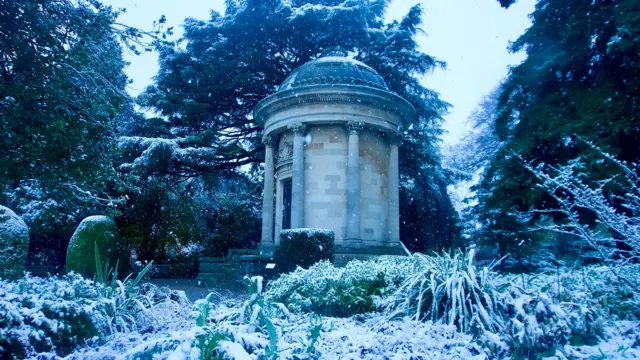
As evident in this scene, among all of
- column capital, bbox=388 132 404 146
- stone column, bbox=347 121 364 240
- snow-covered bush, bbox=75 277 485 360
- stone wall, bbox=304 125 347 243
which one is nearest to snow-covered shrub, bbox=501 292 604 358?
snow-covered bush, bbox=75 277 485 360

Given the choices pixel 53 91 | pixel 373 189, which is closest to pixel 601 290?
pixel 53 91

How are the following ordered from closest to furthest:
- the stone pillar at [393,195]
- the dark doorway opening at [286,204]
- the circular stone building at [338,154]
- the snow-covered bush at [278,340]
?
the snow-covered bush at [278,340] → the circular stone building at [338,154] → the stone pillar at [393,195] → the dark doorway opening at [286,204]

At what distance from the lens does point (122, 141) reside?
17844 millimetres

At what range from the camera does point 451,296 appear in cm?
497

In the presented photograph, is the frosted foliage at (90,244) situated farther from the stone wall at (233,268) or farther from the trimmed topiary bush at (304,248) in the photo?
the trimmed topiary bush at (304,248)

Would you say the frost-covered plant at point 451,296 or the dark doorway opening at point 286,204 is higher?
the dark doorway opening at point 286,204

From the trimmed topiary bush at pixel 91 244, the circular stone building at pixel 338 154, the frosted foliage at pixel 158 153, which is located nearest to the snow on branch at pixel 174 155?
the frosted foliage at pixel 158 153

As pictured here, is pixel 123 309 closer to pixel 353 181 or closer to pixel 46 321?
pixel 46 321

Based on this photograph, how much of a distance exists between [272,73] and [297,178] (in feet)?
31.7

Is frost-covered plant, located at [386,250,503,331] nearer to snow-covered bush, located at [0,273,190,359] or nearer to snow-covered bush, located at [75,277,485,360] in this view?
snow-covered bush, located at [75,277,485,360]

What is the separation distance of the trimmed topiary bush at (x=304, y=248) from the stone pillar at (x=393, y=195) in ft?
18.4

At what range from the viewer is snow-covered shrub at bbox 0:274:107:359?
3.67 meters

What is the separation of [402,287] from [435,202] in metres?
16.6

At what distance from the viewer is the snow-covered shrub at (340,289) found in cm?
641
